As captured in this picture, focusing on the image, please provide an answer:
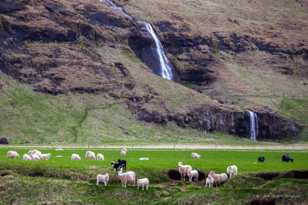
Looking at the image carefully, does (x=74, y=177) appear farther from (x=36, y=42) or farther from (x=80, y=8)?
(x=80, y=8)

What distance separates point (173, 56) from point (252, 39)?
27.5 m

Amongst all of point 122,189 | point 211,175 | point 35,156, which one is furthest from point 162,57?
point 122,189

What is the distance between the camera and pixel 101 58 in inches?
5920

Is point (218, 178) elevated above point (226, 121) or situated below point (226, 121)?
above

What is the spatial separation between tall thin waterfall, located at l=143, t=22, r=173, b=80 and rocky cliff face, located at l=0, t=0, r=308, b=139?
6.96 ft

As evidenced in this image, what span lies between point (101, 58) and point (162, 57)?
17.9 m

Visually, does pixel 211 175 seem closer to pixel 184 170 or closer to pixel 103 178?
pixel 184 170

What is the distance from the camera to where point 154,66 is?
Result: 15738 cm

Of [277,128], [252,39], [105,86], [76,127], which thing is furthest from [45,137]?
[252,39]

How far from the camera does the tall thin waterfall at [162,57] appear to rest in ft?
519

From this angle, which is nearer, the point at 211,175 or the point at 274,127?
the point at 211,175

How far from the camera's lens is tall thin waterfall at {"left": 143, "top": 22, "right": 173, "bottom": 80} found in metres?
158

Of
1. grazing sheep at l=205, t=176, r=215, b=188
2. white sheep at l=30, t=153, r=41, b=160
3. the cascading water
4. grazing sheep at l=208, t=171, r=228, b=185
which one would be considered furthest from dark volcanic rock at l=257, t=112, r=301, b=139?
grazing sheep at l=205, t=176, r=215, b=188

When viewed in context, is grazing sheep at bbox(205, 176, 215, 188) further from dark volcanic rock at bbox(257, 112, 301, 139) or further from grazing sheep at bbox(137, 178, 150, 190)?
dark volcanic rock at bbox(257, 112, 301, 139)
